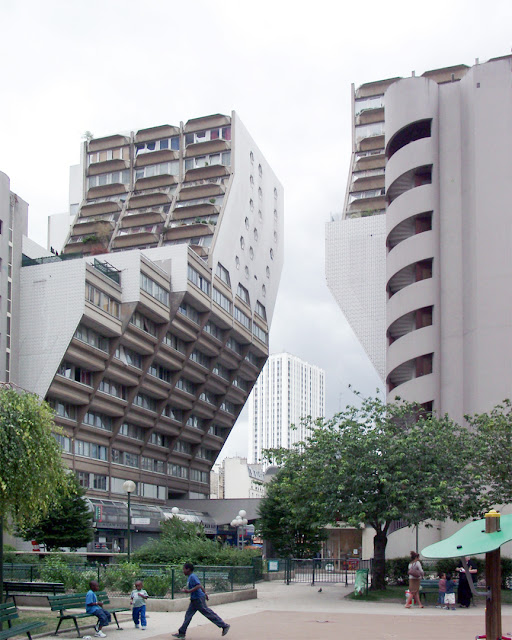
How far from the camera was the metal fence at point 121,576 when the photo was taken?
2611 centimetres

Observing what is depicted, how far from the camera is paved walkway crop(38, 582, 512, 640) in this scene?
19203 millimetres

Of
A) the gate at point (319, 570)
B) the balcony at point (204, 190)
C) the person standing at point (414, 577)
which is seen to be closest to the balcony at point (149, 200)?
the balcony at point (204, 190)

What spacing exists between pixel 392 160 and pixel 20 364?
98.9ft

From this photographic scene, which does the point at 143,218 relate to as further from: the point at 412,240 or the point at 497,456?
the point at 497,456

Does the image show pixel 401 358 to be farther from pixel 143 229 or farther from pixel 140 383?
pixel 143 229

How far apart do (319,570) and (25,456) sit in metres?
28.4

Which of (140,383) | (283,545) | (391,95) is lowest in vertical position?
(283,545)

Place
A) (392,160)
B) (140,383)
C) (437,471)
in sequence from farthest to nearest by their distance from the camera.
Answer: (140,383)
(392,160)
(437,471)

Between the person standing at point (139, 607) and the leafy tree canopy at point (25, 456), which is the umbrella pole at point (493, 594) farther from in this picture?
the person standing at point (139, 607)

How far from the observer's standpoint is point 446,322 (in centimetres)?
5372

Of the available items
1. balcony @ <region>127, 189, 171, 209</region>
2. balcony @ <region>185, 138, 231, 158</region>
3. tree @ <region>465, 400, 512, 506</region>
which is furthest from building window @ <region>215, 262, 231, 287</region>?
tree @ <region>465, 400, 512, 506</region>

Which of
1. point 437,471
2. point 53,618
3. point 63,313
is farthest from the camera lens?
point 63,313

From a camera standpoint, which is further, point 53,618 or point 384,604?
point 384,604

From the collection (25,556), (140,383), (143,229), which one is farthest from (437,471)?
(143,229)
